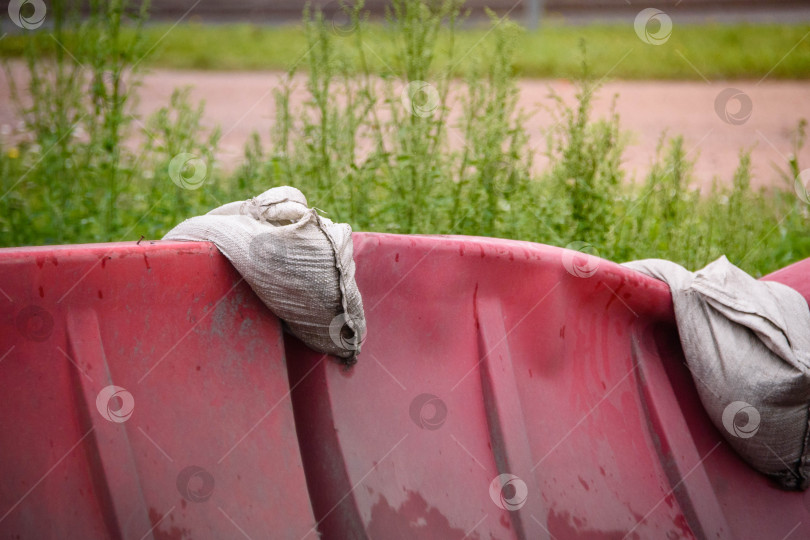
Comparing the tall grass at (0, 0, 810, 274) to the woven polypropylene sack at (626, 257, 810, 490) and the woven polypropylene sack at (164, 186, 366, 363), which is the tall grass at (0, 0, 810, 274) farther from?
the woven polypropylene sack at (164, 186, 366, 363)

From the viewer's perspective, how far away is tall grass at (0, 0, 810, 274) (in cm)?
346

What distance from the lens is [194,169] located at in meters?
3.85

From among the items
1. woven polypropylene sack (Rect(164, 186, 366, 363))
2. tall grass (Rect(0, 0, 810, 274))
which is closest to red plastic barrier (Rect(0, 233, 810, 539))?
woven polypropylene sack (Rect(164, 186, 366, 363))

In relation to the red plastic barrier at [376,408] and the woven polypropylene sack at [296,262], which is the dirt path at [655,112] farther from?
the woven polypropylene sack at [296,262]

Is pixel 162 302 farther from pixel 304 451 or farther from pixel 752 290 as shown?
pixel 752 290

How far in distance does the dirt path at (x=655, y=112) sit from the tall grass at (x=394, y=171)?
1.84m

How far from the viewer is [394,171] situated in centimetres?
365

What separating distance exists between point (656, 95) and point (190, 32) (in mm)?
6163

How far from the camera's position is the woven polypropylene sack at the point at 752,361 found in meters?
2.28

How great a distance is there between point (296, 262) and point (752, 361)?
54.8 inches

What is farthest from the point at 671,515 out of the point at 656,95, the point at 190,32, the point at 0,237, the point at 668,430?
the point at 190,32

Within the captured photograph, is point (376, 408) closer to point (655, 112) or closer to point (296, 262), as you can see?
point (296, 262)

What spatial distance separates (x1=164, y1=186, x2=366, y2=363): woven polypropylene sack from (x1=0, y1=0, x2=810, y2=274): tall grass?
1314 mm

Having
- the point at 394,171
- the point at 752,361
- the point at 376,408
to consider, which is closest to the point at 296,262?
the point at 376,408
